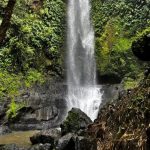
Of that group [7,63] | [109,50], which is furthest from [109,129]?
[109,50]

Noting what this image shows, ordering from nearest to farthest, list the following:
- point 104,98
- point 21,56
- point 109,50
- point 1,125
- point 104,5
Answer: point 1,125 → point 104,98 → point 21,56 → point 109,50 → point 104,5

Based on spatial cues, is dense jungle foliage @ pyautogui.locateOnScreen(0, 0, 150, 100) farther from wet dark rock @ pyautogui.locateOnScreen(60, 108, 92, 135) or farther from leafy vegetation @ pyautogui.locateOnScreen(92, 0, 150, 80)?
wet dark rock @ pyautogui.locateOnScreen(60, 108, 92, 135)

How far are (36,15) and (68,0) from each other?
11.0ft

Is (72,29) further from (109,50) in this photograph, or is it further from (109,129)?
(109,129)

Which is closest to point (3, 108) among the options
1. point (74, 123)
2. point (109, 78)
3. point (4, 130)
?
point (4, 130)

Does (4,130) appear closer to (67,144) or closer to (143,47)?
(67,144)

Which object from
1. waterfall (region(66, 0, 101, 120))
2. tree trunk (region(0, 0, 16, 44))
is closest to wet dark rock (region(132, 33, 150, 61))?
tree trunk (region(0, 0, 16, 44))

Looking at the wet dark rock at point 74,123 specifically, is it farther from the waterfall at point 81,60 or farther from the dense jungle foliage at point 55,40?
the dense jungle foliage at point 55,40

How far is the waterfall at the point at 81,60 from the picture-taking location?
23.6 m

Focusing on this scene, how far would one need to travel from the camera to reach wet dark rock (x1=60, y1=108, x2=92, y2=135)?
13.9m

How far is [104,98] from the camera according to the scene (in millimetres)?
22875

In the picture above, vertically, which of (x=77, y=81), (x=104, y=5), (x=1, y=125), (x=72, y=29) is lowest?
(x=1, y=125)

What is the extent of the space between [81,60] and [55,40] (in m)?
2.28

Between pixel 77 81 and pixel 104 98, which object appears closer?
pixel 104 98
